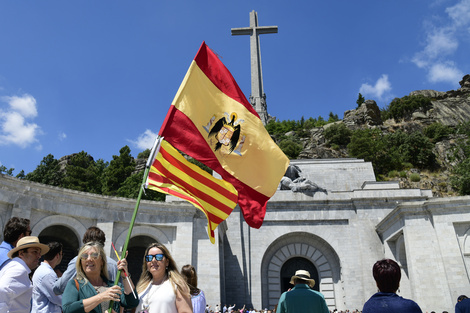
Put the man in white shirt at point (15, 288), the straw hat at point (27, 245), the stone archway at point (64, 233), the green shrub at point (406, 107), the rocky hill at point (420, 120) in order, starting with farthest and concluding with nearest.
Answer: the green shrub at point (406, 107) < the rocky hill at point (420, 120) < the stone archway at point (64, 233) < the straw hat at point (27, 245) < the man in white shirt at point (15, 288)

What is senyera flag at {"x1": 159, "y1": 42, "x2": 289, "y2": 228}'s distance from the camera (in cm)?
729

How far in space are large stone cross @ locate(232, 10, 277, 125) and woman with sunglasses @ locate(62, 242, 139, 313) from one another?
48.9 m

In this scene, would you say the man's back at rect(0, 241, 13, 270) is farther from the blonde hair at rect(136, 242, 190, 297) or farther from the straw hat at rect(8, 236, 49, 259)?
the blonde hair at rect(136, 242, 190, 297)

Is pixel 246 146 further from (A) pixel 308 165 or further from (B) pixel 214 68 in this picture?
(A) pixel 308 165

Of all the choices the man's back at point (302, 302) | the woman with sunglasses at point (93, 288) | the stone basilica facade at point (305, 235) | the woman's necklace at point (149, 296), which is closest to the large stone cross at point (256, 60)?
the stone basilica facade at point (305, 235)

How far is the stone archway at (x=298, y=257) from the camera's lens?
77.5 ft

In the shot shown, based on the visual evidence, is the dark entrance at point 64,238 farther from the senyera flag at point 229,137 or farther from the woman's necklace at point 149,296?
the woman's necklace at point 149,296

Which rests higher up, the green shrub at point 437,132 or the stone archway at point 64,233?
the green shrub at point 437,132

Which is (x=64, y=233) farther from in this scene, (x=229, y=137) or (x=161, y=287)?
(x=161, y=287)

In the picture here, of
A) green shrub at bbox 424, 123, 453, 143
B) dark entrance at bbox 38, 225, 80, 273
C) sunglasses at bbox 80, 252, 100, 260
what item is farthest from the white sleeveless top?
green shrub at bbox 424, 123, 453, 143

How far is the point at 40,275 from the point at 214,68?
4706 mm

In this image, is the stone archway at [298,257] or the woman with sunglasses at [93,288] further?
the stone archway at [298,257]

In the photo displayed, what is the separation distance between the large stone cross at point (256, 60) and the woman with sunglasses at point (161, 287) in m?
48.6

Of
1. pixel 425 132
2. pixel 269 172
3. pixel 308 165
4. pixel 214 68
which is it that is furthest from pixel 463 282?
pixel 425 132
